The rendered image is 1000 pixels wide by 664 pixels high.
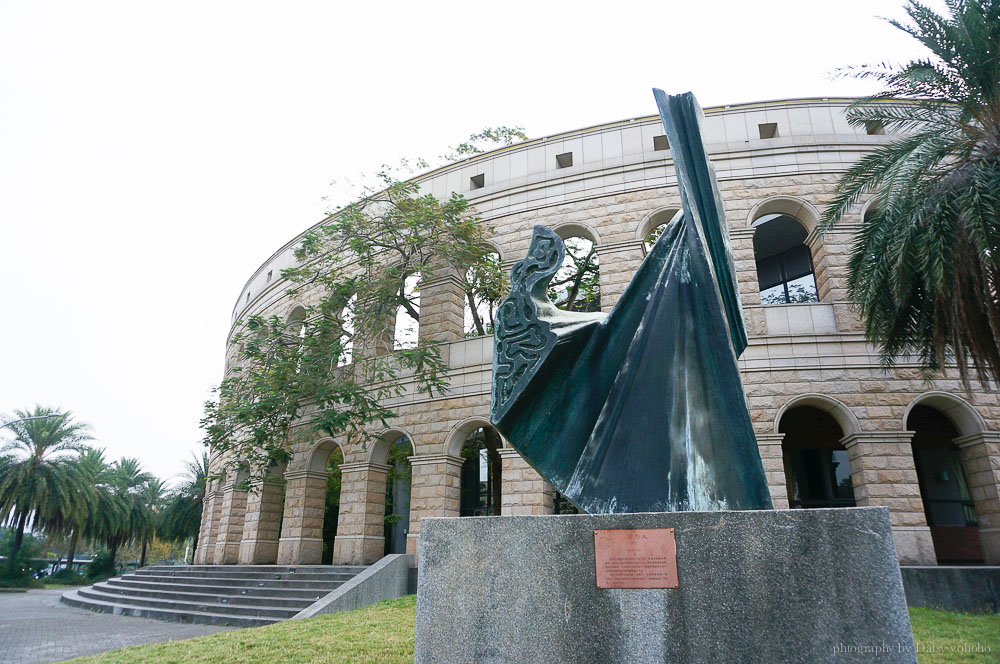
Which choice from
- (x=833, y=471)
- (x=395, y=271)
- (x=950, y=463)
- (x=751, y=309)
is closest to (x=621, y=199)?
(x=751, y=309)

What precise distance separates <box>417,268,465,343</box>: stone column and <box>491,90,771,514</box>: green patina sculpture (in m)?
11.0

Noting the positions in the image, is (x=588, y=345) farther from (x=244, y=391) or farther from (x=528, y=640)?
(x=244, y=391)

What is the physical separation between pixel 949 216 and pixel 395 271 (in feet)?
36.9

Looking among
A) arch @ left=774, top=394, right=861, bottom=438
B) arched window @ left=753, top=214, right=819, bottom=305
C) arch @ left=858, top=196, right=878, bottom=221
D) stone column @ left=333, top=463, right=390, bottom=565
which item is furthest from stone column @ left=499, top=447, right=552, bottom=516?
arch @ left=858, top=196, right=878, bottom=221

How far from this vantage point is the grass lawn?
20.6 feet

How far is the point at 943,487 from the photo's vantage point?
15.9 metres

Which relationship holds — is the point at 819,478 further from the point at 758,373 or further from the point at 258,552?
the point at 258,552

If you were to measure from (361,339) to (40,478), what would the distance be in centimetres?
2300

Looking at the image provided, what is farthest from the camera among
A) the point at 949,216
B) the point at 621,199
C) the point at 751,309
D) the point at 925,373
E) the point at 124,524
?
the point at 124,524

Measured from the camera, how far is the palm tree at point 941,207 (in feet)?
32.6

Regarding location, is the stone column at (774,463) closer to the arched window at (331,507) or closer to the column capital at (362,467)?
the column capital at (362,467)

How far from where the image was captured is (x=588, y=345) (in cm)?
475

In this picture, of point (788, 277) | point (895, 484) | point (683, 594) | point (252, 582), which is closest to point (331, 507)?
point (252, 582)

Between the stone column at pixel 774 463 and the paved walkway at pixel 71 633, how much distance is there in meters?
10.5
